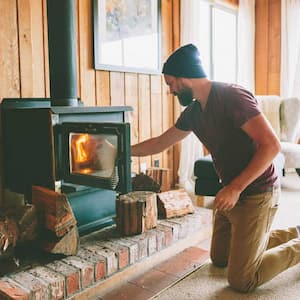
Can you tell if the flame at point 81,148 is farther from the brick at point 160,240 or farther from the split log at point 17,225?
the brick at point 160,240

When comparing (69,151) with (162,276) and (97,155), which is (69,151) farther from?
(162,276)

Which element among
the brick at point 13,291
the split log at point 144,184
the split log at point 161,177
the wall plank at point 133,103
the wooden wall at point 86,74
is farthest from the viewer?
the wall plank at point 133,103

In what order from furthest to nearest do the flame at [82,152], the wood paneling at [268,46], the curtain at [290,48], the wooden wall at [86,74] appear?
the wood paneling at [268,46] < the curtain at [290,48] < the wooden wall at [86,74] < the flame at [82,152]

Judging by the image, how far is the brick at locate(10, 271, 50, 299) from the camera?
62.9 inches

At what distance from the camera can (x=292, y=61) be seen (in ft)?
16.2

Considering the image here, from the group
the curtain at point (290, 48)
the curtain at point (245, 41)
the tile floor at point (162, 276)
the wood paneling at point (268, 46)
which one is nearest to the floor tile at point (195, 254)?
the tile floor at point (162, 276)

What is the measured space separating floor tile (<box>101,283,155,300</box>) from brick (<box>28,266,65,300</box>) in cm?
25

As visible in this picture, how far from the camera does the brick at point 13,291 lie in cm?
154

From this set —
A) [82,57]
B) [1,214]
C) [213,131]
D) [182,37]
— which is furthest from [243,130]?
[182,37]

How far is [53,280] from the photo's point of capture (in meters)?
1.68

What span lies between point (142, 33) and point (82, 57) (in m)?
0.76

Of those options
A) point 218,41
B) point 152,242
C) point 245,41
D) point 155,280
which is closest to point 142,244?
point 152,242

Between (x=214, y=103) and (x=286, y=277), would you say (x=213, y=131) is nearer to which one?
(x=214, y=103)

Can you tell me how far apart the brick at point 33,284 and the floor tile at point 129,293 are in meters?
0.33
